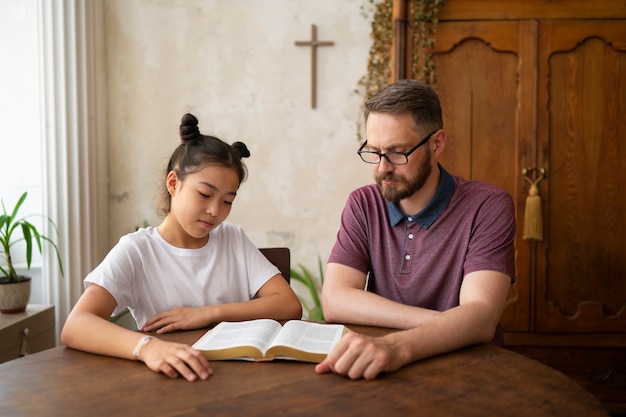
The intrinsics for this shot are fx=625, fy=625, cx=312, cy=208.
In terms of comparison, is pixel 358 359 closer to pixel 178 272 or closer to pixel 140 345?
pixel 140 345

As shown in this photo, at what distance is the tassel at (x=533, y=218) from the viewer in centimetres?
324

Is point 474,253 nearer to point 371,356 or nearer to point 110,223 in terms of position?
point 371,356

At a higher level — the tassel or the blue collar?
the blue collar

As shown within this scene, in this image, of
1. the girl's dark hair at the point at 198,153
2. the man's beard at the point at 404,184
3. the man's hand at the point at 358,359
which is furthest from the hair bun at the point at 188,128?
the man's hand at the point at 358,359

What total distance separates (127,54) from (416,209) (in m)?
2.54

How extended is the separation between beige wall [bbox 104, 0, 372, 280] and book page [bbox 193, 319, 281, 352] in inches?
87.0

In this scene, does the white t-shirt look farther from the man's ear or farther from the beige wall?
the beige wall

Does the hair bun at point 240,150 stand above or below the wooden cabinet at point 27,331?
above

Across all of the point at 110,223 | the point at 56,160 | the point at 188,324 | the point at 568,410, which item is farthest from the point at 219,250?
the point at 110,223

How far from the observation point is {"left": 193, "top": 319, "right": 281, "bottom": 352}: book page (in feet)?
4.96

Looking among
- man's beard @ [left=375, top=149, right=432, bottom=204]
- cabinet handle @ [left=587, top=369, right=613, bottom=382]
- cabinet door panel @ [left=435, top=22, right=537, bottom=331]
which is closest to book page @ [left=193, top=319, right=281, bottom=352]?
man's beard @ [left=375, top=149, right=432, bottom=204]

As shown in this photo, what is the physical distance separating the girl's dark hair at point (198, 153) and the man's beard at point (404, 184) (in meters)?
0.47

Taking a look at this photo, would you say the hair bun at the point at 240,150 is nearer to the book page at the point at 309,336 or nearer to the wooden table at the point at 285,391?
the book page at the point at 309,336

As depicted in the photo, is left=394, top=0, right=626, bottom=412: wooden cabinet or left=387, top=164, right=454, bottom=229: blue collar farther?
left=394, top=0, right=626, bottom=412: wooden cabinet
